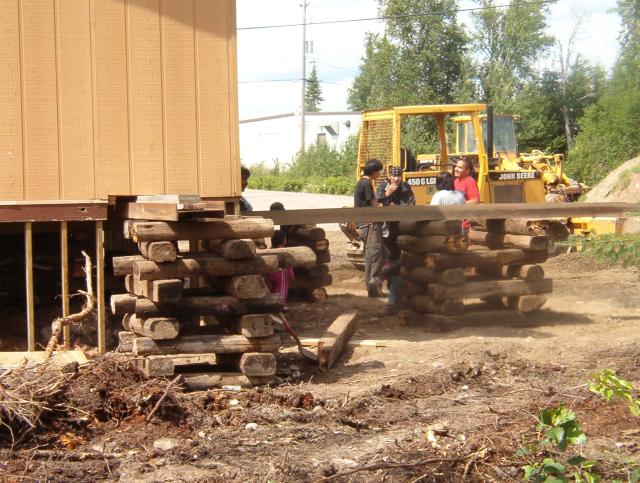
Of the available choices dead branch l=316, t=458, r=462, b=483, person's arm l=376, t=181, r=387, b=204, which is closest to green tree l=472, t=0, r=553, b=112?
person's arm l=376, t=181, r=387, b=204

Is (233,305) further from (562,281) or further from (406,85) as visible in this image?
(406,85)

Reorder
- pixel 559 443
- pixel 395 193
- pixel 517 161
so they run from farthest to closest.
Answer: pixel 517 161
pixel 395 193
pixel 559 443

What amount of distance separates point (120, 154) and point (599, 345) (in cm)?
520

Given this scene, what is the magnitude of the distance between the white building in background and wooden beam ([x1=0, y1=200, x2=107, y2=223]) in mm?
55758

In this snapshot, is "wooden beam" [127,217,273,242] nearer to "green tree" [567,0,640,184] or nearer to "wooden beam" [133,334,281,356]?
"wooden beam" [133,334,281,356]

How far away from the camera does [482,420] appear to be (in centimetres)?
659

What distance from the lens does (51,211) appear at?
8.97m

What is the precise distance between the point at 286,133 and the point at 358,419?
214 feet

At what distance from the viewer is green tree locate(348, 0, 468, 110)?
4941 cm

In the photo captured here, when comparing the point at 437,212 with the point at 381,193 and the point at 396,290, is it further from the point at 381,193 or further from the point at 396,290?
the point at 381,193

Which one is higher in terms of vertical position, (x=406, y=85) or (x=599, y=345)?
(x=406, y=85)

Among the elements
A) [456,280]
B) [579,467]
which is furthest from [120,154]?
[579,467]

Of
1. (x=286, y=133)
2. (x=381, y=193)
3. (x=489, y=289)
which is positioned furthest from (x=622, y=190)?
(x=286, y=133)

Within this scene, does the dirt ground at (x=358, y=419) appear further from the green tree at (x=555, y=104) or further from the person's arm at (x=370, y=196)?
the green tree at (x=555, y=104)
